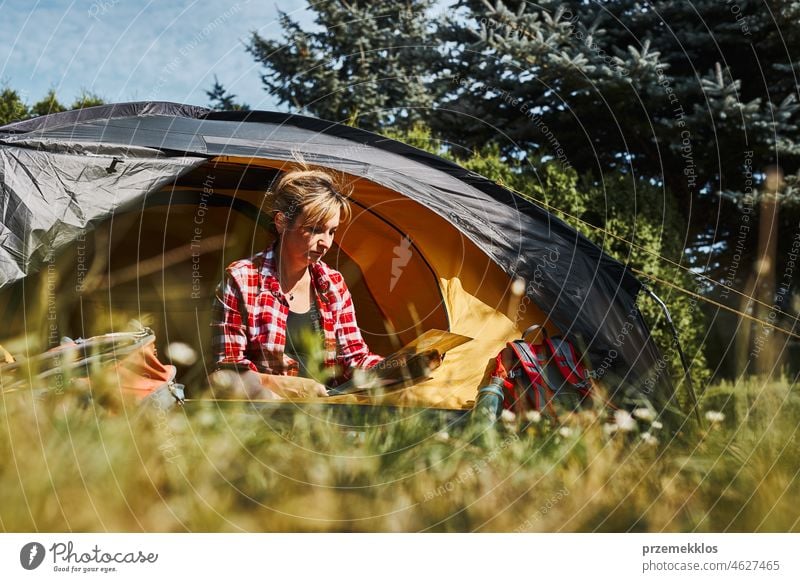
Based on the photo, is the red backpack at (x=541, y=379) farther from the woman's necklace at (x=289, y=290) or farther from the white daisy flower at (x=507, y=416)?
the woman's necklace at (x=289, y=290)

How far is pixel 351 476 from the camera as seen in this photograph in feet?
6.18

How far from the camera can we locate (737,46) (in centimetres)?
550

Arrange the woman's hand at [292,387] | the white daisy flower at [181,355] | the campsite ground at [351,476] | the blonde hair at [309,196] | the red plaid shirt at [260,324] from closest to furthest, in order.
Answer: the campsite ground at [351,476], the woman's hand at [292,387], the red plaid shirt at [260,324], the blonde hair at [309,196], the white daisy flower at [181,355]

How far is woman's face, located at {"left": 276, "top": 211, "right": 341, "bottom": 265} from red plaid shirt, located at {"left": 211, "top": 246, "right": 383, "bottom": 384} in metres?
0.07

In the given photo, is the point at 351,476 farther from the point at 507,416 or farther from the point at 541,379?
the point at 541,379

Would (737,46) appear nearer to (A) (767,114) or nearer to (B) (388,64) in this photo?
(A) (767,114)

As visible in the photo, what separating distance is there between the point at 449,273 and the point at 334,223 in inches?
23.7

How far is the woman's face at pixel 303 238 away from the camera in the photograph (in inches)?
116

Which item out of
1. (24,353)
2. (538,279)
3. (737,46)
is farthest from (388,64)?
(24,353)

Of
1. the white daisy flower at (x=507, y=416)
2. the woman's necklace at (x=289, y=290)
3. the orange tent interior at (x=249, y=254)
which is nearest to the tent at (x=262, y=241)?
the orange tent interior at (x=249, y=254)

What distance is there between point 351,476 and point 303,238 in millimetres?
1320

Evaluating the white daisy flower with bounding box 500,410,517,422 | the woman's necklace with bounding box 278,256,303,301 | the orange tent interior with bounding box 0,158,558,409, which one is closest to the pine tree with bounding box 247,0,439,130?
the orange tent interior with bounding box 0,158,558,409

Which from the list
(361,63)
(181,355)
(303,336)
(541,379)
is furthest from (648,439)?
(361,63)

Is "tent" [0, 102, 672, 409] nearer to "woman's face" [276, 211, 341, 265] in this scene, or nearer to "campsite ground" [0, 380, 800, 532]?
"woman's face" [276, 211, 341, 265]
